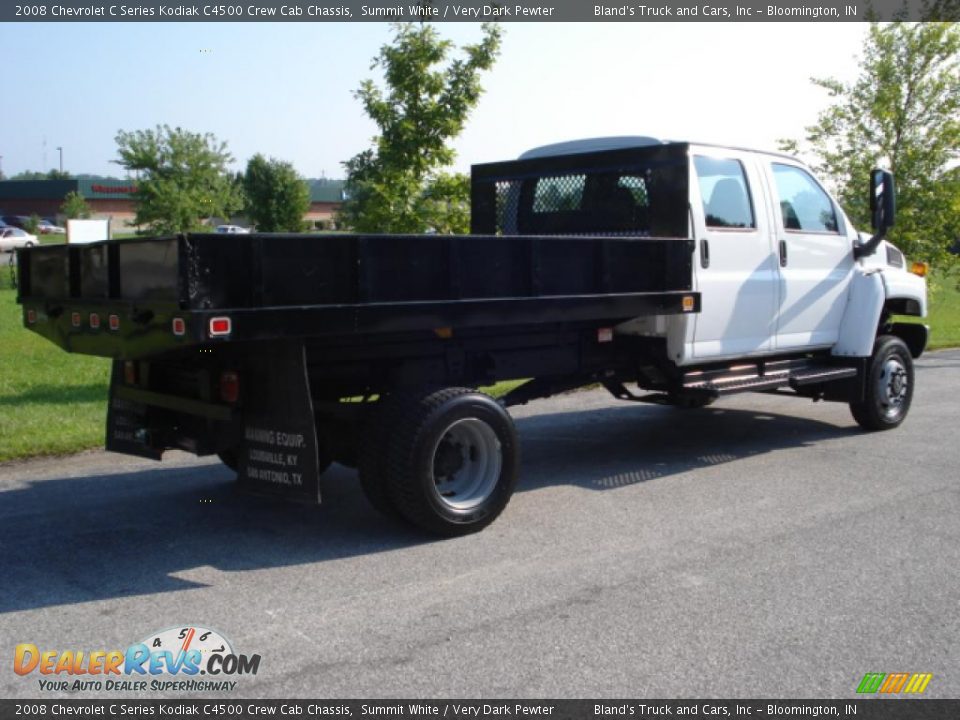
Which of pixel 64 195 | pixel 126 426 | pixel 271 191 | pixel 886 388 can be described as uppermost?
pixel 64 195

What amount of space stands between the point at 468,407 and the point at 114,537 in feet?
7.25

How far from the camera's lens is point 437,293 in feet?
18.6

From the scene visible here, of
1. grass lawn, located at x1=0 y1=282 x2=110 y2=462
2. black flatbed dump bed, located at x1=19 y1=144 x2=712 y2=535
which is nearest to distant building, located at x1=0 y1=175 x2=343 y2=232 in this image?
grass lawn, located at x1=0 y1=282 x2=110 y2=462

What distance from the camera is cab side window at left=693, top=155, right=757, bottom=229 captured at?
751 centimetres

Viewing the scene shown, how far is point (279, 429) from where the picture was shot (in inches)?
216

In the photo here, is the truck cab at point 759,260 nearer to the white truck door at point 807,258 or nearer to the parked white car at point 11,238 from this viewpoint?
the white truck door at point 807,258

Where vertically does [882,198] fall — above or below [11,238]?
below

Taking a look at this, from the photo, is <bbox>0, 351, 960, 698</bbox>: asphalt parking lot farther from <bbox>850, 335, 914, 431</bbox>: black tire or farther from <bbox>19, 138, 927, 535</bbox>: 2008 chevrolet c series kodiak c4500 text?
<bbox>850, 335, 914, 431</bbox>: black tire

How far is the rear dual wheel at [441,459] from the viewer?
5594 mm

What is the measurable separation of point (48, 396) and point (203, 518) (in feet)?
17.4

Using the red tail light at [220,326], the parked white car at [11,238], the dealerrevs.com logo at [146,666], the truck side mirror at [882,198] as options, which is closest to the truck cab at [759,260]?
the truck side mirror at [882,198]

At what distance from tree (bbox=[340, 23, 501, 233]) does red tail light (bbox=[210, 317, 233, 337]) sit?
254 inches

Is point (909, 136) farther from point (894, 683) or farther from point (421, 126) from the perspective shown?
point (894, 683)

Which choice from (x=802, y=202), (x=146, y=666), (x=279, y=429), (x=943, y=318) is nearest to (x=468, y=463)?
(x=279, y=429)
